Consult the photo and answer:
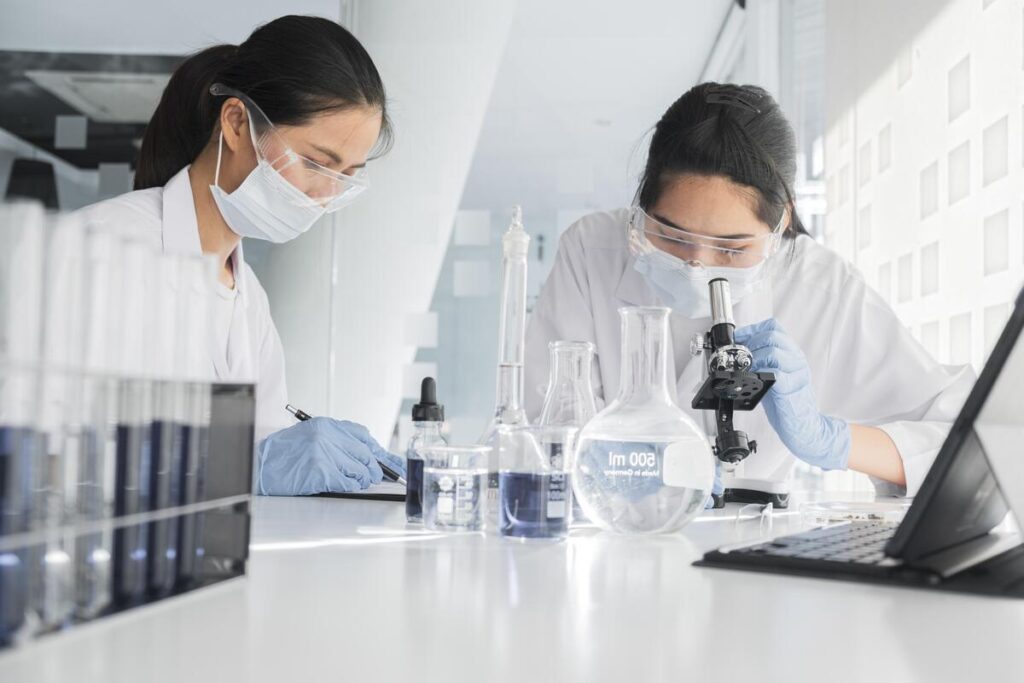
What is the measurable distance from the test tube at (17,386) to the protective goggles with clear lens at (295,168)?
1.65 meters

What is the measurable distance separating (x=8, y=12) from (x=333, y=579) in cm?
465

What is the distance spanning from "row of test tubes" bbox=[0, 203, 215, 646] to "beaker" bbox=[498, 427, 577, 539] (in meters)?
0.42

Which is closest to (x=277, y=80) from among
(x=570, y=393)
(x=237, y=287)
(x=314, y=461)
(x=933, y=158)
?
(x=237, y=287)

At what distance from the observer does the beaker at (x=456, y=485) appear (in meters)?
1.13

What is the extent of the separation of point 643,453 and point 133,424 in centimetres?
61

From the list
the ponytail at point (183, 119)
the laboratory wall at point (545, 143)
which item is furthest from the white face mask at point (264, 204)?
the laboratory wall at point (545, 143)

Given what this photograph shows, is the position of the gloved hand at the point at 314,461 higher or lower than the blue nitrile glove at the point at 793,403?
lower

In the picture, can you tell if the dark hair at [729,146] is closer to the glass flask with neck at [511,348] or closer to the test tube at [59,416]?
the glass flask with neck at [511,348]

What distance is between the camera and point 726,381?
4.16 feet

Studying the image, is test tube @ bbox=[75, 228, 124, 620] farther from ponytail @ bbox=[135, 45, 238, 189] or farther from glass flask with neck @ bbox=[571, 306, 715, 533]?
ponytail @ bbox=[135, 45, 238, 189]

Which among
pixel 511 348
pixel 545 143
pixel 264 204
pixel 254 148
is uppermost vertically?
pixel 545 143

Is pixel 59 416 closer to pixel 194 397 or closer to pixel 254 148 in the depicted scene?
pixel 194 397

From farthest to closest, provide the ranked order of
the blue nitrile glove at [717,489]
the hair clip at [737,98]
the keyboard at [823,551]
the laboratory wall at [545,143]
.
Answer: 1. the laboratory wall at [545,143]
2. the hair clip at [737,98]
3. the blue nitrile glove at [717,489]
4. the keyboard at [823,551]

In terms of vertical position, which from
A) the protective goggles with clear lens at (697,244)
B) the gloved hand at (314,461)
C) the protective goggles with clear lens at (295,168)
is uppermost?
the protective goggles with clear lens at (295,168)
